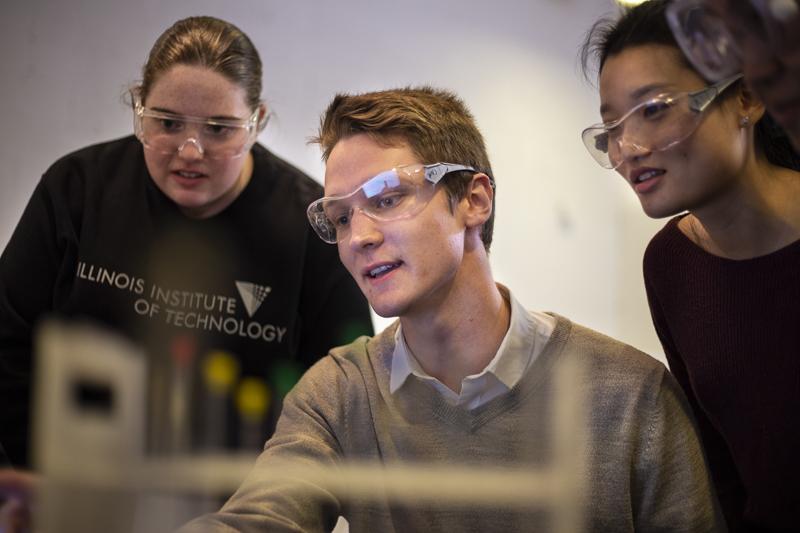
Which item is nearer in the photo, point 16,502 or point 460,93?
point 16,502

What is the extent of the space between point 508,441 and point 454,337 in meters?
0.15

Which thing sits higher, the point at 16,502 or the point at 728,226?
the point at 728,226

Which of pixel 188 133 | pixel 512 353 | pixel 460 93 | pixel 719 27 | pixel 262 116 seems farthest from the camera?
pixel 460 93

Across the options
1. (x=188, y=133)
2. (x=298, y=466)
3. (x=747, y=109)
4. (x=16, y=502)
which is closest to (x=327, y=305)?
(x=188, y=133)

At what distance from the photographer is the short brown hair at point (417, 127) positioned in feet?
3.66

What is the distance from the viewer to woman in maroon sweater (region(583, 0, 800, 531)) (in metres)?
0.98

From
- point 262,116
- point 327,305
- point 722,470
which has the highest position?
point 262,116

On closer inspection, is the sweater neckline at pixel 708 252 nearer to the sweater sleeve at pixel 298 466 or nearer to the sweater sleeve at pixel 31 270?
the sweater sleeve at pixel 298 466

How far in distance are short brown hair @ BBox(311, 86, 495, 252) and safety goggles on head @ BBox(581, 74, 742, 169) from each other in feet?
0.75

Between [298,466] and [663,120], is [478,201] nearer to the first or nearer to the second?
[663,120]

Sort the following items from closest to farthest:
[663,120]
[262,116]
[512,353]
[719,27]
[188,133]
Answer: [719,27] → [663,120] → [512,353] → [188,133] → [262,116]

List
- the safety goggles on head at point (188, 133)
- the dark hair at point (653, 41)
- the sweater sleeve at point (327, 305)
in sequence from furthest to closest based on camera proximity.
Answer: the sweater sleeve at point (327, 305) < the safety goggles on head at point (188, 133) < the dark hair at point (653, 41)

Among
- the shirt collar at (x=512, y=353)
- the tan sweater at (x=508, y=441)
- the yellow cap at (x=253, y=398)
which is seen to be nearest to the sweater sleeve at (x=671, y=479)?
the tan sweater at (x=508, y=441)

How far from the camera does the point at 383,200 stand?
106cm
